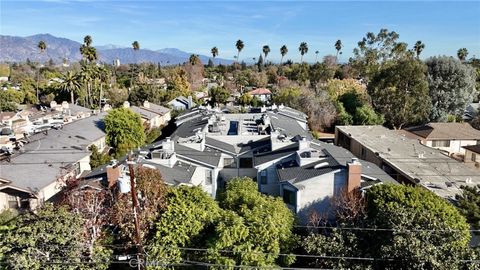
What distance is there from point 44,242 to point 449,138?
44.9 meters

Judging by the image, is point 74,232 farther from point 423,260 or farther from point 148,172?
point 423,260

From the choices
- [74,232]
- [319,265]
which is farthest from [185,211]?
[319,265]

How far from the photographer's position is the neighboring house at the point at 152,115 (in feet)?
171

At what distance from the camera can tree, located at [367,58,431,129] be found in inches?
2099

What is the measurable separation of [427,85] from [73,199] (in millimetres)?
52087

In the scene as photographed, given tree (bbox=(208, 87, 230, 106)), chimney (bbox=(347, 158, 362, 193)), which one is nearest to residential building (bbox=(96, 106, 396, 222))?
chimney (bbox=(347, 158, 362, 193))

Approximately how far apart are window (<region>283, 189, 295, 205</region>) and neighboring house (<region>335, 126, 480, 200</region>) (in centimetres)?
938

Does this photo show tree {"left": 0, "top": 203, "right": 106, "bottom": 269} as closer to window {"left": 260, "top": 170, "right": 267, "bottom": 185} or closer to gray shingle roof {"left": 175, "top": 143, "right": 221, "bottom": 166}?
gray shingle roof {"left": 175, "top": 143, "right": 221, "bottom": 166}

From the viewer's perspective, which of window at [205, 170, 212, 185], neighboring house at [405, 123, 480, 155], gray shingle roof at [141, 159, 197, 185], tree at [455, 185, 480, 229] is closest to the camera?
tree at [455, 185, 480, 229]

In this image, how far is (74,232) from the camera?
16.6m

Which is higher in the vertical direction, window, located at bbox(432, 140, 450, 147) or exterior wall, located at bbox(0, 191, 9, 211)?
window, located at bbox(432, 140, 450, 147)

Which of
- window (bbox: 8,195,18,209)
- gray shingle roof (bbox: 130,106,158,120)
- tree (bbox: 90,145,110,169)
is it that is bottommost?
window (bbox: 8,195,18,209)

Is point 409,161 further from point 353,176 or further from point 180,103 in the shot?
point 180,103

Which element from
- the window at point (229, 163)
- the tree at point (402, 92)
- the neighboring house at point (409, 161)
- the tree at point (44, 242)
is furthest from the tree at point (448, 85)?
the tree at point (44, 242)
